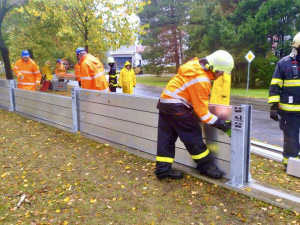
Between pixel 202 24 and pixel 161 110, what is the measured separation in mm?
23651

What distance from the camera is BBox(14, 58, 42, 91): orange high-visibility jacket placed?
917cm

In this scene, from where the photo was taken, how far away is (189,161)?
4.15 metres

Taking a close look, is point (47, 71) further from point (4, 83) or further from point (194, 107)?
point (194, 107)

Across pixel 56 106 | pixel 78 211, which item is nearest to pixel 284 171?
pixel 78 211

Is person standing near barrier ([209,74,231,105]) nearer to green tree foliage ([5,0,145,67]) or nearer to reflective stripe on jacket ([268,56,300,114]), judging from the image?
reflective stripe on jacket ([268,56,300,114])

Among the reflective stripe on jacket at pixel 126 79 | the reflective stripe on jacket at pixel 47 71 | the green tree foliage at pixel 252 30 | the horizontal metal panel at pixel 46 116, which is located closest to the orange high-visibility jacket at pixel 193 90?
the horizontal metal panel at pixel 46 116

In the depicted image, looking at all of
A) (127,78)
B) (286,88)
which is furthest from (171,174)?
(127,78)

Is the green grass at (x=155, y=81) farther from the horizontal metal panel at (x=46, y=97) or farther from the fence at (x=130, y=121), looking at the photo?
the fence at (x=130, y=121)

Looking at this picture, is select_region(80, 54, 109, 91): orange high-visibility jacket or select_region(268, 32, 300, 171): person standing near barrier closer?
select_region(268, 32, 300, 171): person standing near barrier

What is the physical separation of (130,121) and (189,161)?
1340 mm

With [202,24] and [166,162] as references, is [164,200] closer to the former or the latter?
[166,162]

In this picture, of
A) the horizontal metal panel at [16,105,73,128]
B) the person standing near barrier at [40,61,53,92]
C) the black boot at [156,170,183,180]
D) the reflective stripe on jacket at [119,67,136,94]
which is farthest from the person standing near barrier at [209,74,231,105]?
the person standing near barrier at [40,61,53,92]

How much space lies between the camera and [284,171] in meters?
4.47

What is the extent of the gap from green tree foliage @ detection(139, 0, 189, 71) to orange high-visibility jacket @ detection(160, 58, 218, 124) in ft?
95.6
